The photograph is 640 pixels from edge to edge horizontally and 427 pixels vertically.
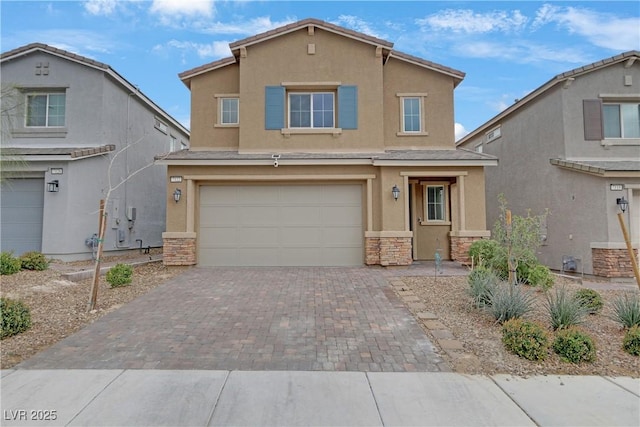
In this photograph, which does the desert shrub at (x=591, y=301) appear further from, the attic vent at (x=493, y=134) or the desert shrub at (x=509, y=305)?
the attic vent at (x=493, y=134)

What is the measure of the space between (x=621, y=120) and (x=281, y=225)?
12480mm

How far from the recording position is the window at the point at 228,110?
12.6m

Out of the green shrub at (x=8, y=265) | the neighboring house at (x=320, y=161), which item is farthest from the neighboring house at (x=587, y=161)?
the green shrub at (x=8, y=265)

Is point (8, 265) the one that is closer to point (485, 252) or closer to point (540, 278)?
point (485, 252)

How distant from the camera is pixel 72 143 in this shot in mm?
12977

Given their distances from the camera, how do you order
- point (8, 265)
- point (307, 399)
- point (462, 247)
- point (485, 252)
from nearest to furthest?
point (307, 399) → point (8, 265) → point (485, 252) → point (462, 247)

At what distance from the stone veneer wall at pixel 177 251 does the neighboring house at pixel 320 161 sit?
0.03 m

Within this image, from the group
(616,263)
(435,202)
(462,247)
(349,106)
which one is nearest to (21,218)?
(349,106)

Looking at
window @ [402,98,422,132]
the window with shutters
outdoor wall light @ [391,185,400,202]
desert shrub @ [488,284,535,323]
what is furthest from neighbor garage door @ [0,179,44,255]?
desert shrub @ [488,284,535,323]

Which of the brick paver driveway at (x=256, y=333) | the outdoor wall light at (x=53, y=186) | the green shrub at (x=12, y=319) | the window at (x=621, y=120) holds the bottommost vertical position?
the brick paver driveway at (x=256, y=333)

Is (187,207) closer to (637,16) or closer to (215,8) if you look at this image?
(215,8)

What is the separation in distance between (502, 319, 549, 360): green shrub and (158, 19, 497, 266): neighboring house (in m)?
5.86

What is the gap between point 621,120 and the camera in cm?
1248

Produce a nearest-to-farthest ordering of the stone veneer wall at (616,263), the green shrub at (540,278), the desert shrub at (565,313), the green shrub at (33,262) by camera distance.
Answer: the desert shrub at (565,313), the green shrub at (540,278), the green shrub at (33,262), the stone veneer wall at (616,263)
